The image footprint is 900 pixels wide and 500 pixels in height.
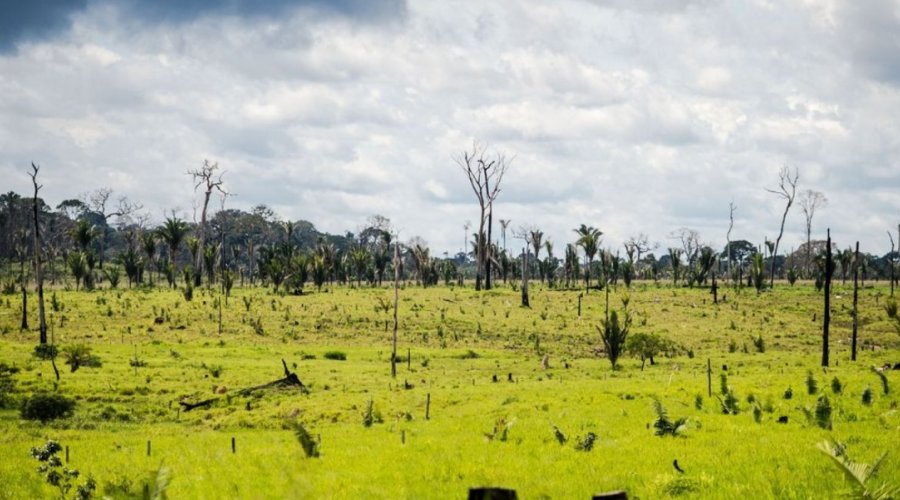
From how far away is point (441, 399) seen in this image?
3000 cm

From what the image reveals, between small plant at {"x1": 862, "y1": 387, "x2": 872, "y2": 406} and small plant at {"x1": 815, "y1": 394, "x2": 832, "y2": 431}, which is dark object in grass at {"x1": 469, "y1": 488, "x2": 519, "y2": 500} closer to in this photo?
small plant at {"x1": 815, "y1": 394, "x2": 832, "y2": 431}

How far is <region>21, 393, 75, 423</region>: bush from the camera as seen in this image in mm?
28953

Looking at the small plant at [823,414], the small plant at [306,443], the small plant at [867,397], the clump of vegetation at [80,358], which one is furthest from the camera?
the clump of vegetation at [80,358]

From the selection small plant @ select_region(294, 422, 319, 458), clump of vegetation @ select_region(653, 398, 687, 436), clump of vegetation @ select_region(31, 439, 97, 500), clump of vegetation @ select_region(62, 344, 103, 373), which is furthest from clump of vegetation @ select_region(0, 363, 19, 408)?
clump of vegetation @ select_region(653, 398, 687, 436)

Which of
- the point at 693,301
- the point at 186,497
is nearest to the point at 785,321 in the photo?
the point at 693,301

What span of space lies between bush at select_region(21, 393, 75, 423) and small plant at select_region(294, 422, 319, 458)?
16119 mm

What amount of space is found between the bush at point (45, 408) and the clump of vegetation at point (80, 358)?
717 cm

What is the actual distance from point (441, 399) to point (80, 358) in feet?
65.8

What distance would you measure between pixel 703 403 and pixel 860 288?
71696 millimetres

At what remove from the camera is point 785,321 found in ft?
204

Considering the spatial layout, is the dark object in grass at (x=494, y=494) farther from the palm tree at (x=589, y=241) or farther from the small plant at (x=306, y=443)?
the palm tree at (x=589, y=241)

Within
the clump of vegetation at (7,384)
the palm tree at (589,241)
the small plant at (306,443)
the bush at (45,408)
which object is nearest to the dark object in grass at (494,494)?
the small plant at (306,443)

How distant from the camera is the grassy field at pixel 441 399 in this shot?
14773mm

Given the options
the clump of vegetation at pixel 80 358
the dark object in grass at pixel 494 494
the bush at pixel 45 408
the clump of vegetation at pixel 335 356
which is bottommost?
the bush at pixel 45 408
